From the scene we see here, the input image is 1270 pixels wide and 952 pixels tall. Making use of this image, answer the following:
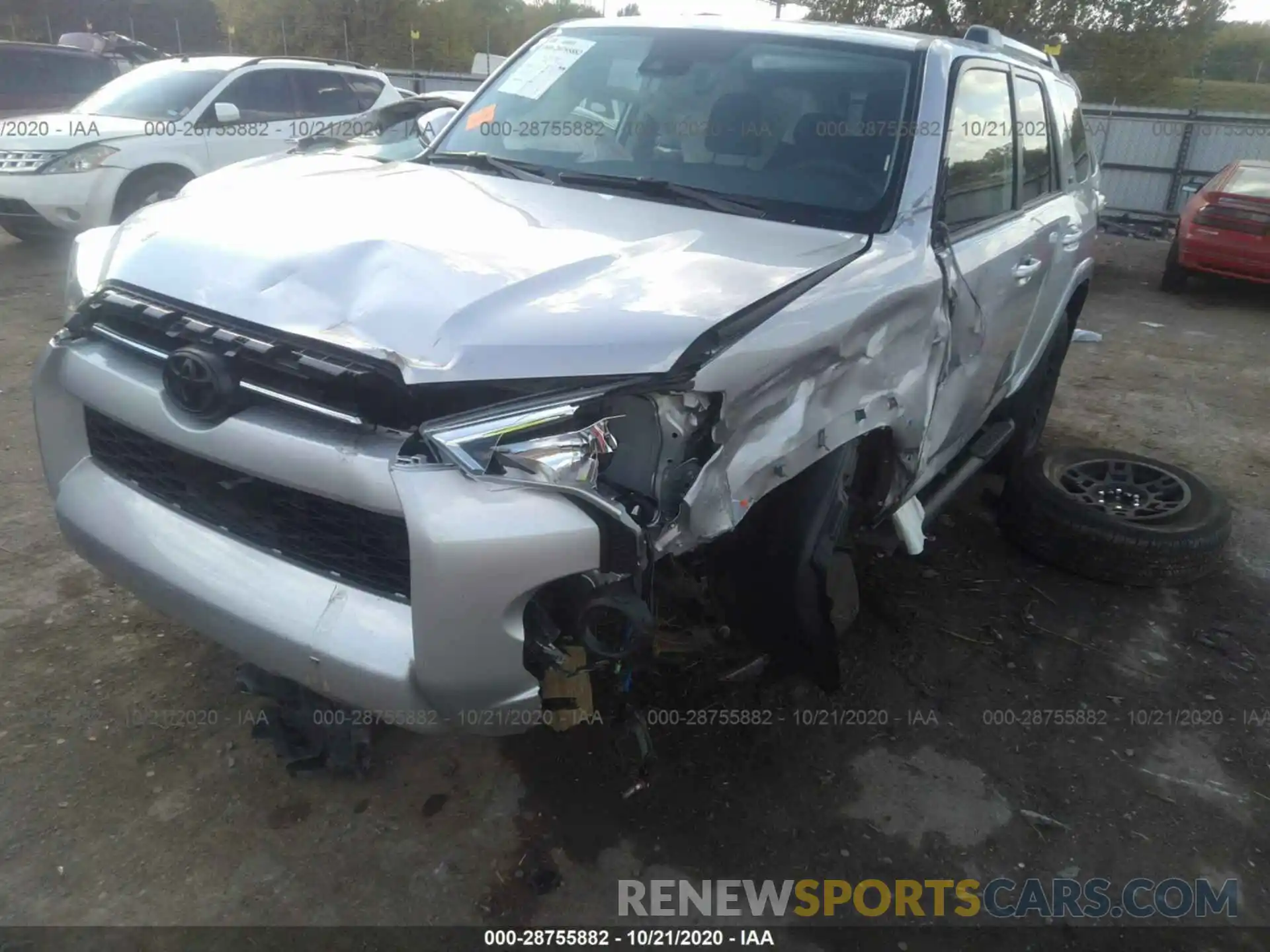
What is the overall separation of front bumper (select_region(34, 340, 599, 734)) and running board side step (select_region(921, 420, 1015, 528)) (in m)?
1.64

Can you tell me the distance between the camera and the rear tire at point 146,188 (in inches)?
299

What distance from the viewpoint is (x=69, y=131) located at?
24.8 ft

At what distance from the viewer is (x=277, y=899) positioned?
208cm

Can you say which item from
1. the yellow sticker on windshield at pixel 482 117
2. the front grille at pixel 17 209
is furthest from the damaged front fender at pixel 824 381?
the front grille at pixel 17 209

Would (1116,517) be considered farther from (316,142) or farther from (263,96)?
(263,96)

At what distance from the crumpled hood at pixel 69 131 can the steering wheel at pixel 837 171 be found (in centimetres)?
698

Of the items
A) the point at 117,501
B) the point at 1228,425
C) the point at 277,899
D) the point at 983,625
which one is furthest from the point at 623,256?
the point at 1228,425

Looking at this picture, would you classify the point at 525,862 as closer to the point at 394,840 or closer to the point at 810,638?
the point at 394,840

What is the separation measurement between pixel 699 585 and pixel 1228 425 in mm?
4675

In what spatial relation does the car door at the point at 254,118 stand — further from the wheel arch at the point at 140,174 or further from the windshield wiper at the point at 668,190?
the windshield wiper at the point at 668,190

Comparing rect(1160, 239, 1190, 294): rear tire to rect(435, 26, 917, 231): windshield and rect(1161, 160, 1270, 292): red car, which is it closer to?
rect(1161, 160, 1270, 292): red car

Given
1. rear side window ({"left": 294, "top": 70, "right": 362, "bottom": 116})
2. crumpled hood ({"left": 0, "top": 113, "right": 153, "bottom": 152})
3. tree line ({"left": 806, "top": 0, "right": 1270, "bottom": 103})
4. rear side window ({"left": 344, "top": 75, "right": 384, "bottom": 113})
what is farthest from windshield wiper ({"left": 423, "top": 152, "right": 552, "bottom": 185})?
tree line ({"left": 806, "top": 0, "right": 1270, "bottom": 103})

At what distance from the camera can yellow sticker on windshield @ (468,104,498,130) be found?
10.9 feet

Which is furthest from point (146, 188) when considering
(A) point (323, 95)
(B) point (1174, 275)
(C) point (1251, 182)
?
(C) point (1251, 182)
